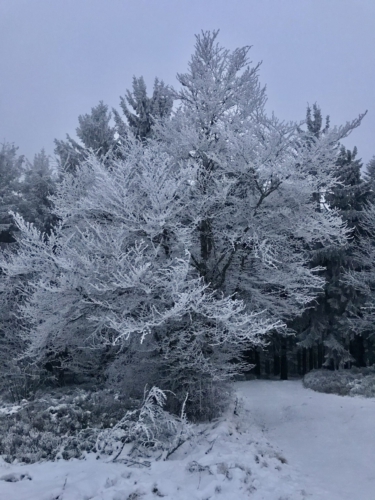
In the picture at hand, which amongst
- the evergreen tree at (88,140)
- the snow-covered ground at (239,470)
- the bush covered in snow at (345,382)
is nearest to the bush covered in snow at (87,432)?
the snow-covered ground at (239,470)

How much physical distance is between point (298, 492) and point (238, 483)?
0.93 meters

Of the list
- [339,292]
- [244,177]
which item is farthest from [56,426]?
[339,292]

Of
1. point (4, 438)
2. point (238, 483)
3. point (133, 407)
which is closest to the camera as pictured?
point (238, 483)

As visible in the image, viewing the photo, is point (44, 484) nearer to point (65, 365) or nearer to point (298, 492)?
point (298, 492)

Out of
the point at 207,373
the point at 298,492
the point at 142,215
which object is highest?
the point at 142,215

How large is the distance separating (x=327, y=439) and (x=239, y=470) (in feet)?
12.1

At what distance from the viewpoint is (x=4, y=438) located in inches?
264

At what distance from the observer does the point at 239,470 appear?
5684mm

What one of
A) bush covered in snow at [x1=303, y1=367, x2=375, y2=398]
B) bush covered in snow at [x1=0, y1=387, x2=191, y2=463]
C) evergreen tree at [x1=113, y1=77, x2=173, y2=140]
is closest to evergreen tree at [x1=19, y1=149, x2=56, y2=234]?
evergreen tree at [x1=113, y1=77, x2=173, y2=140]

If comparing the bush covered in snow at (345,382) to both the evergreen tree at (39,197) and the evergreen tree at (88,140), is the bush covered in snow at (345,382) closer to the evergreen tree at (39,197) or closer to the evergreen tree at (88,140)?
the evergreen tree at (39,197)

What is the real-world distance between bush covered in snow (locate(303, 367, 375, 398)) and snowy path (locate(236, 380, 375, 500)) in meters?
2.53

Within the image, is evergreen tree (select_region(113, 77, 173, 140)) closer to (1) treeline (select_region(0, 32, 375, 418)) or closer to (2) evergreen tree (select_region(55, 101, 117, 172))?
(2) evergreen tree (select_region(55, 101, 117, 172))

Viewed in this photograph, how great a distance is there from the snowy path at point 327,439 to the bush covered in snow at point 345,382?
253 cm

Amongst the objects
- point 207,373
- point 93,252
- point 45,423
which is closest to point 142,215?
point 93,252
